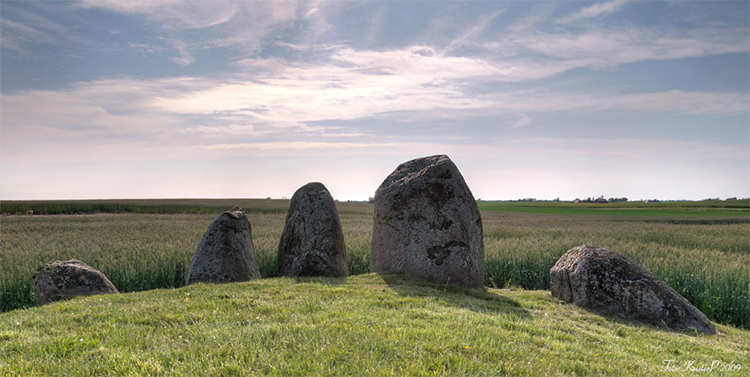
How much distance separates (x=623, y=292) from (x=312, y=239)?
855 cm

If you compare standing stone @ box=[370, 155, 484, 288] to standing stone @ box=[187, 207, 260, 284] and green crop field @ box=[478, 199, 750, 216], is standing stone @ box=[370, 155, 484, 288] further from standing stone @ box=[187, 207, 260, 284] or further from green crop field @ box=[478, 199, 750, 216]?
green crop field @ box=[478, 199, 750, 216]

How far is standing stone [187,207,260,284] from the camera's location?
12078 millimetres

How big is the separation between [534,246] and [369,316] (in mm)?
11757

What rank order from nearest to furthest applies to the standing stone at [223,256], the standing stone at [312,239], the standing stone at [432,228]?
the standing stone at [432,228] < the standing stone at [223,256] < the standing stone at [312,239]

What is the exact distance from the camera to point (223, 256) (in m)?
12.2

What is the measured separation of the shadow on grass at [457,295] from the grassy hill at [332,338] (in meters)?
0.09

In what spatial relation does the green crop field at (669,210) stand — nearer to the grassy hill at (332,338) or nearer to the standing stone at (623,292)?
the standing stone at (623,292)

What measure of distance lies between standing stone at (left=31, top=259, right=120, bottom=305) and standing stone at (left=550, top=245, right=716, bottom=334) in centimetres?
1234

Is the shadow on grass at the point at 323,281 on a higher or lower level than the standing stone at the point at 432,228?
lower

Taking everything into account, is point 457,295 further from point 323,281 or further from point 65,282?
point 65,282

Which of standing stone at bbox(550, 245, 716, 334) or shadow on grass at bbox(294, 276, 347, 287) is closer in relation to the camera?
standing stone at bbox(550, 245, 716, 334)

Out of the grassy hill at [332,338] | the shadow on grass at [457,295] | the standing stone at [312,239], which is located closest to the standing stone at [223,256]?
the standing stone at [312,239]

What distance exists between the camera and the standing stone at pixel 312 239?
519 inches

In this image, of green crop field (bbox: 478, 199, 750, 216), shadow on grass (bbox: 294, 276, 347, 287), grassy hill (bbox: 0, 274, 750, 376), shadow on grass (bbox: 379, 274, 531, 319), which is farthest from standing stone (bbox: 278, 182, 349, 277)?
green crop field (bbox: 478, 199, 750, 216)
